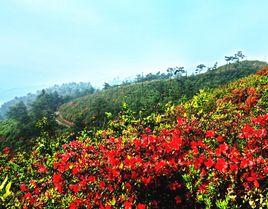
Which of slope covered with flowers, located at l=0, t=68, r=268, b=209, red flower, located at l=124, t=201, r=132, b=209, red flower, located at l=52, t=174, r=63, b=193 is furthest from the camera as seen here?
red flower, located at l=52, t=174, r=63, b=193

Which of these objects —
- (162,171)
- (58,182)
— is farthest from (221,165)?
(58,182)

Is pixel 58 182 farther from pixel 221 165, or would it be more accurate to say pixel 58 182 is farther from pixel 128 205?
pixel 221 165

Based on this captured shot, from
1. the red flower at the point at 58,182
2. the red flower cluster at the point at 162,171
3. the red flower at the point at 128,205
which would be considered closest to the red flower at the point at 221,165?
the red flower cluster at the point at 162,171

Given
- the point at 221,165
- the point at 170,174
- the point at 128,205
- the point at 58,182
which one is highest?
the point at 221,165

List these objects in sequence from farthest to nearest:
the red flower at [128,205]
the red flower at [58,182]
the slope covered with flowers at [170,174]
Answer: the red flower at [58,182], the red flower at [128,205], the slope covered with flowers at [170,174]

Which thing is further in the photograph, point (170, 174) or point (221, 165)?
point (170, 174)

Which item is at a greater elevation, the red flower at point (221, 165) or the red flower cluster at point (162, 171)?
the red flower at point (221, 165)

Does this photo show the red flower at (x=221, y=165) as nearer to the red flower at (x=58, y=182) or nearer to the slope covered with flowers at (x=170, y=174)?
the slope covered with flowers at (x=170, y=174)

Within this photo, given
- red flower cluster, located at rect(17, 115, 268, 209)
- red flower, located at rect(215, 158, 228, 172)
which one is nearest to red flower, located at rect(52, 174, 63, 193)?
red flower cluster, located at rect(17, 115, 268, 209)

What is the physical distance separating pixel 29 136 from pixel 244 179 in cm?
6763

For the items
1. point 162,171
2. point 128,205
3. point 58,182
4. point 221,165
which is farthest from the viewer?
point 58,182

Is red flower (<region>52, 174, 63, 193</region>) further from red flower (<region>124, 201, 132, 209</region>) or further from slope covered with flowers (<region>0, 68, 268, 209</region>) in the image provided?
red flower (<region>124, 201, 132, 209</region>)

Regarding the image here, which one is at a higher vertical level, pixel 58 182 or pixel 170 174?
pixel 170 174

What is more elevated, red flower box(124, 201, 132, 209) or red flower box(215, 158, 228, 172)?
red flower box(215, 158, 228, 172)
